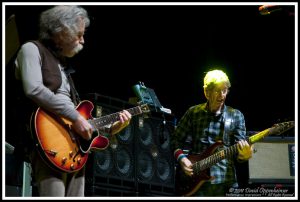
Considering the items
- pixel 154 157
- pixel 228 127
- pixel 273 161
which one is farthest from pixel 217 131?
pixel 273 161

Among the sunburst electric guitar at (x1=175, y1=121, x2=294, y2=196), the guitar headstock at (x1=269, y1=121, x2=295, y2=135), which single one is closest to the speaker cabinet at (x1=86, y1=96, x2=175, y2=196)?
the sunburst electric guitar at (x1=175, y1=121, x2=294, y2=196)

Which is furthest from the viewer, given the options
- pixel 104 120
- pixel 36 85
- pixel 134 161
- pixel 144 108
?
pixel 134 161

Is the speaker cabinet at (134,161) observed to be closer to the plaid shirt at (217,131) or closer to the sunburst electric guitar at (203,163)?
the plaid shirt at (217,131)

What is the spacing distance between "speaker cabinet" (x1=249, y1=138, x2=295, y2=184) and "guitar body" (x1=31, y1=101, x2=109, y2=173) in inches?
100

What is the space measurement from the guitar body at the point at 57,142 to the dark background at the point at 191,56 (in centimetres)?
256

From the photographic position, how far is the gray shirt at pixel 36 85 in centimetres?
273

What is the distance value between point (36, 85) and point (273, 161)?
3106 millimetres

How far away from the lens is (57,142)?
2822 millimetres

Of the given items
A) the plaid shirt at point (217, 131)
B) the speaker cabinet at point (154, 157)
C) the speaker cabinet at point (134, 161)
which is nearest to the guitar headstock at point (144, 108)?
the plaid shirt at point (217, 131)

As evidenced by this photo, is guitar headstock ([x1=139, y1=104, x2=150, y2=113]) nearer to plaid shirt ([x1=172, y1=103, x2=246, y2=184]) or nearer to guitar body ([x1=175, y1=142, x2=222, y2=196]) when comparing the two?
plaid shirt ([x1=172, y1=103, x2=246, y2=184])

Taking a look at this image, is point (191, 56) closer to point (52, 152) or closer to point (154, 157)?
point (154, 157)

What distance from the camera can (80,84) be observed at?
5641mm

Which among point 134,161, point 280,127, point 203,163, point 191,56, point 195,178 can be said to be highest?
point 191,56

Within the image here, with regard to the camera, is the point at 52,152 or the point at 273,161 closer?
the point at 52,152
